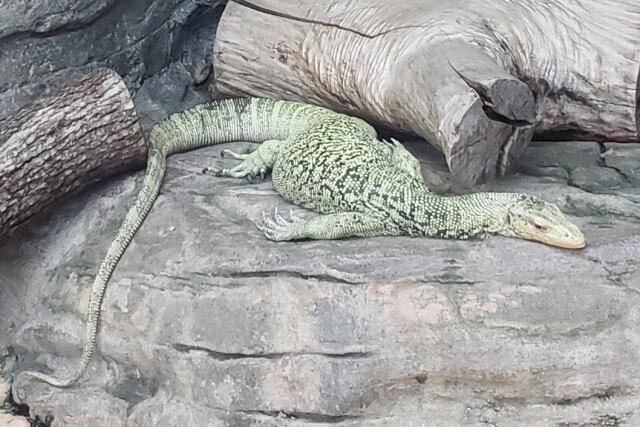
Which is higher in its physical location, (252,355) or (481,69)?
(481,69)

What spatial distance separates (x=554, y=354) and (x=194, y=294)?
5.06ft

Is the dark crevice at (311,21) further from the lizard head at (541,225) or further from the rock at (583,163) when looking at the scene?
the lizard head at (541,225)

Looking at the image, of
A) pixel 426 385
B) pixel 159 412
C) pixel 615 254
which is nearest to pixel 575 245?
pixel 615 254

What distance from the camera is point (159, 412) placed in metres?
3.82

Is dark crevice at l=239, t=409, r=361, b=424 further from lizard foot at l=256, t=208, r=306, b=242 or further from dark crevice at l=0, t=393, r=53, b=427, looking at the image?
dark crevice at l=0, t=393, r=53, b=427

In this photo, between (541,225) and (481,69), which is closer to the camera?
(541,225)

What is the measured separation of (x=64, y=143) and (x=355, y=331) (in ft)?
5.73

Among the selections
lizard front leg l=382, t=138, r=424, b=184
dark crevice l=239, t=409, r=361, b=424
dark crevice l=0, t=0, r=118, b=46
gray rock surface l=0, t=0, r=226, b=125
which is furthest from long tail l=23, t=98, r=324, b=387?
dark crevice l=239, t=409, r=361, b=424

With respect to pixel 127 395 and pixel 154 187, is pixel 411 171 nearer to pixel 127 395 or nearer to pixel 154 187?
pixel 154 187

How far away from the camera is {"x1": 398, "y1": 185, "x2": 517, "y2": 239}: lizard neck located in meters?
3.92

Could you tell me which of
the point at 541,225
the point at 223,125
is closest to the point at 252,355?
the point at 541,225

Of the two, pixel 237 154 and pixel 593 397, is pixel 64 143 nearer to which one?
pixel 237 154

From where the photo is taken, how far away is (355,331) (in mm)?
3588

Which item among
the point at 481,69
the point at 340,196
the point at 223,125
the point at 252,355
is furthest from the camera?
the point at 223,125
